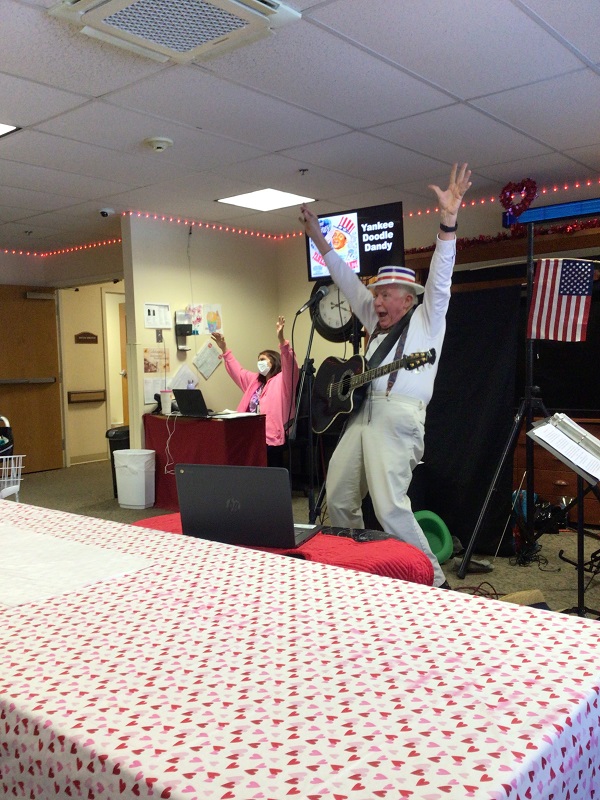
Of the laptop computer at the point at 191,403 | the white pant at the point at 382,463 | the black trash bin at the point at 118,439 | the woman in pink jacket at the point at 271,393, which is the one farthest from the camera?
the black trash bin at the point at 118,439

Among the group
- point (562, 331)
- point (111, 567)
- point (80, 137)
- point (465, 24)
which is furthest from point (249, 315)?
point (111, 567)

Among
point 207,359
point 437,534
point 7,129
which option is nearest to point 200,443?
point 207,359

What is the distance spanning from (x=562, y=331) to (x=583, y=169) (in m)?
1.69

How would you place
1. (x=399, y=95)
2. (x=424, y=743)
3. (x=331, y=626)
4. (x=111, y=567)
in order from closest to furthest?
(x=424, y=743)
(x=331, y=626)
(x=111, y=567)
(x=399, y=95)

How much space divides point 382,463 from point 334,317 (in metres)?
1.41

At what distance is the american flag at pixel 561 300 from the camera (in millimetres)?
3807

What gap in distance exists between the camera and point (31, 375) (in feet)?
26.1

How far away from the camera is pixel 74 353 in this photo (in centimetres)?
841

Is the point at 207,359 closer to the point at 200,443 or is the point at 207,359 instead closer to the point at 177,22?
the point at 200,443

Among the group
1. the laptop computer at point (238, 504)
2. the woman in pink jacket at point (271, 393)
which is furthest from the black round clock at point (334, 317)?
the laptop computer at point (238, 504)

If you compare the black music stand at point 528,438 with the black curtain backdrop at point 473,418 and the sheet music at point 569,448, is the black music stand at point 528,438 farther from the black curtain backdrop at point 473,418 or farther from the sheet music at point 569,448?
the sheet music at point 569,448

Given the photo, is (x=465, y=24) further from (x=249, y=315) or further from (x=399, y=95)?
(x=249, y=315)

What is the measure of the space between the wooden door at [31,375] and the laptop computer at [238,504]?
6.67 metres

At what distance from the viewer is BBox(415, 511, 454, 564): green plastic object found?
4055 millimetres
